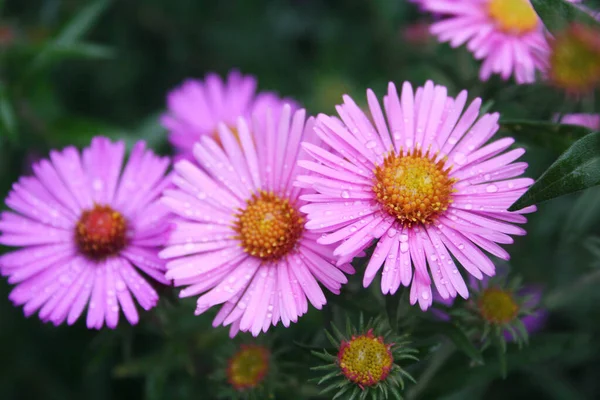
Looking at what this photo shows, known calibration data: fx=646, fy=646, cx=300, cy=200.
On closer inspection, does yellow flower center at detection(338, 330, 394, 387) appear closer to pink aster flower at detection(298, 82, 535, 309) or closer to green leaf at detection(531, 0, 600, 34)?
pink aster flower at detection(298, 82, 535, 309)

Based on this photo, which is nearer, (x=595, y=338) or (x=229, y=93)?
(x=595, y=338)

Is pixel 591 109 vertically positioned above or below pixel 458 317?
above

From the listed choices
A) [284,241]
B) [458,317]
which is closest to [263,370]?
[284,241]

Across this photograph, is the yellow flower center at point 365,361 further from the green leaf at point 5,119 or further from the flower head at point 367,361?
the green leaf at point 5,119

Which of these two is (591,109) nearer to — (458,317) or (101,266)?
(458,317)

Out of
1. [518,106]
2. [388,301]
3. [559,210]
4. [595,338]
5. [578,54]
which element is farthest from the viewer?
[559,210]

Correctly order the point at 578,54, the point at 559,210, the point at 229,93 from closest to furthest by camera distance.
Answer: the point at 578,54 → the point at 559,210 → the point at 229,93
